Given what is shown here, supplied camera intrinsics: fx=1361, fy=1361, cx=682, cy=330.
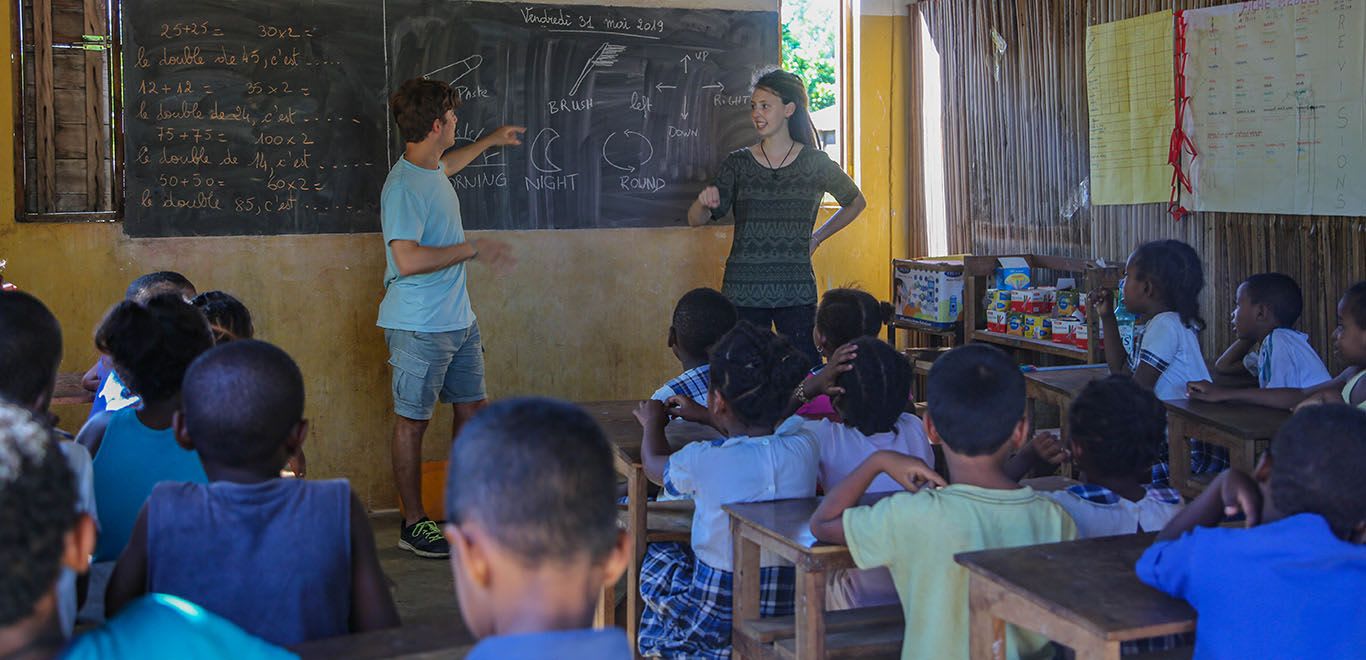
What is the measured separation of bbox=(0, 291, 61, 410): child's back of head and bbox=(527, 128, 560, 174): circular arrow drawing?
3.53 metres

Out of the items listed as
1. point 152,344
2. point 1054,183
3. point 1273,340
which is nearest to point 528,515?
point 152,344

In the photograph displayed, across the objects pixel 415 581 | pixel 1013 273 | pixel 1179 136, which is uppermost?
pixel 1179 136

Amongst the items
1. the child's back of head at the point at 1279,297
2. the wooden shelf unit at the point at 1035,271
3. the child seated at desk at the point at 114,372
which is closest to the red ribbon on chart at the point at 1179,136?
the wooden shelf unit at the point at 1035,271

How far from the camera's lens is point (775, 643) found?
9.39 ft

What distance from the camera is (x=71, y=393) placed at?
13.5 ft

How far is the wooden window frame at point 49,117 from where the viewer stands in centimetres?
505

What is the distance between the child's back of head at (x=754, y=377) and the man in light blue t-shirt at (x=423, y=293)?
2160 millimetres

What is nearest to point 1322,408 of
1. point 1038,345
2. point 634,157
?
point 1038,345

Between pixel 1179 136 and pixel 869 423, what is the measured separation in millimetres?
2471

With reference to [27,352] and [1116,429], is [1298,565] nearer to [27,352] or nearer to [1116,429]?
[1116,429]

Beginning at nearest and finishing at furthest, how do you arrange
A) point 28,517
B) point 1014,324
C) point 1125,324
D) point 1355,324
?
point 28,517
point 1355,324
point 1125,324
point 1014,324

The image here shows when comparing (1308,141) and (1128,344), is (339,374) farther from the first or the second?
(1308,141)

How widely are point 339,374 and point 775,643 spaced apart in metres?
3.26

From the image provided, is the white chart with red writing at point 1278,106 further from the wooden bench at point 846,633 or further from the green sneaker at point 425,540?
the green sneaker at point 425,540
